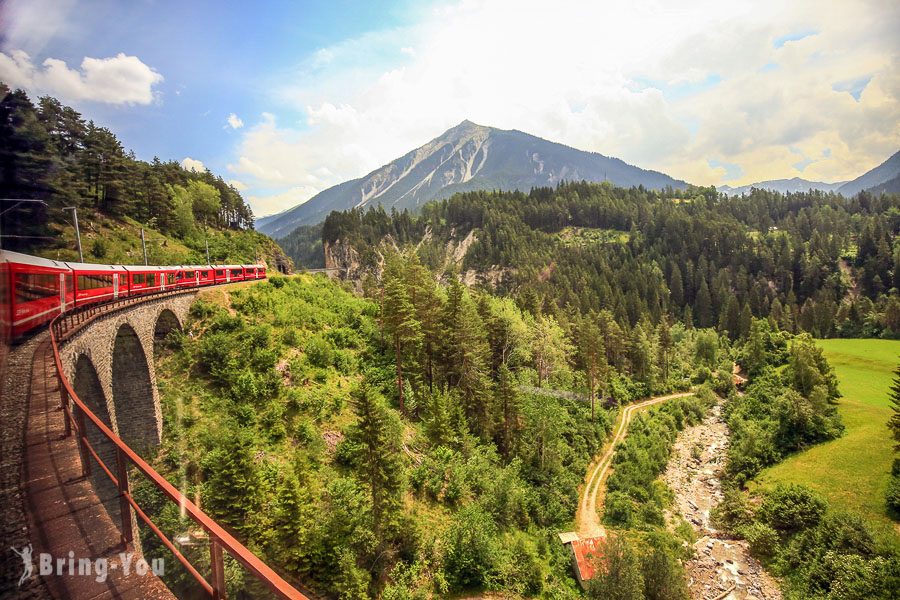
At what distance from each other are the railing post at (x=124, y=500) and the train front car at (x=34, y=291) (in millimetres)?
9985

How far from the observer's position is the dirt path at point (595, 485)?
3256 cm

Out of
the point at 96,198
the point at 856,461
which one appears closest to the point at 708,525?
the point at 856,461

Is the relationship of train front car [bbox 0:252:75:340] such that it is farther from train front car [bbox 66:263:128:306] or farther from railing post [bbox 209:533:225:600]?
railing post [bbox 209:533:225:600]

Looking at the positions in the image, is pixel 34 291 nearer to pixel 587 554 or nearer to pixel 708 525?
pixel 587 554

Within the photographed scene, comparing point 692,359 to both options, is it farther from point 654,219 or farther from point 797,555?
point 654,219

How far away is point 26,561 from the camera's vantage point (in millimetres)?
3717

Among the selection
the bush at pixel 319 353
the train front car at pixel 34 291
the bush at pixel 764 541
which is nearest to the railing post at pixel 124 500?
the train front car at pixel 34 291

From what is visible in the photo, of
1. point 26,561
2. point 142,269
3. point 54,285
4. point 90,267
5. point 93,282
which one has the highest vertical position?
point 142,269

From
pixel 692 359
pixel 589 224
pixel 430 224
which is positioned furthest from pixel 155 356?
pixel 589 224

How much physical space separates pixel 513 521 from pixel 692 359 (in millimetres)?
65368

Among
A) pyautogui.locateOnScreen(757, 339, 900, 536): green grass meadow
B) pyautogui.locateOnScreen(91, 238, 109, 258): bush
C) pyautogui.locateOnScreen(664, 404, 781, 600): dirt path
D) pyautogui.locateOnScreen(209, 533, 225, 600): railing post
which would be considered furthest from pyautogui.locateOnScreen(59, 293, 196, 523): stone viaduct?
pyautogui.locateOnScreen(757, 339, 900, 536): green grass meadow

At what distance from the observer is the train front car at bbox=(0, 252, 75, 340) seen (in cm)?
1212

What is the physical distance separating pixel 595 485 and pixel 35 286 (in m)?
42.5

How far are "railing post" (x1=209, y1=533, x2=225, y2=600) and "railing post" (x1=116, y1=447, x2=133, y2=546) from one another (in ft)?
4.52
